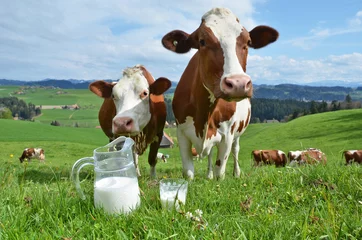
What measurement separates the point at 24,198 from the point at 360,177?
153 inches

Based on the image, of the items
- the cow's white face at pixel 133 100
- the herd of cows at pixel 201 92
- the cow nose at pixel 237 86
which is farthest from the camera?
the cow's white face at pixel 133 100

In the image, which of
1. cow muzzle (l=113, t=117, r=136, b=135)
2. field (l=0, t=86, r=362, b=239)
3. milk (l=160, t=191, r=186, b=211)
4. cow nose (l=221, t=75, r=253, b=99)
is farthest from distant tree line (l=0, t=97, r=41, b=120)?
milk (l=160, t=191, r=186, b=211)

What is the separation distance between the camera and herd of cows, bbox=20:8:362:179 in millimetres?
3623

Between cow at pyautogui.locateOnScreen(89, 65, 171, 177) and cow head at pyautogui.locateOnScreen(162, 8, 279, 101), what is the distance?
4.89ft

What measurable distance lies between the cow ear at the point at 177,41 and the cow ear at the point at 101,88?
5.67 ft

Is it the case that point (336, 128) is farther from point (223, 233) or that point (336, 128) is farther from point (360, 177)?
point (223, 233)

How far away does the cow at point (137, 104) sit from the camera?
4.95 meters

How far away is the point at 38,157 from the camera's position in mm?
20734

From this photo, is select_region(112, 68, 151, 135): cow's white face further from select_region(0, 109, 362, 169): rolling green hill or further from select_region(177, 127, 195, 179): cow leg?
select_region(0, 109, 362, 169): rolling green hill

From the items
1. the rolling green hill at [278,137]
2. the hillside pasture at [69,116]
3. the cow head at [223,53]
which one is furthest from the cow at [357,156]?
the hillside pasture at [69,116]

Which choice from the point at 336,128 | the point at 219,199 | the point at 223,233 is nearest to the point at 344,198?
the point at 219,199

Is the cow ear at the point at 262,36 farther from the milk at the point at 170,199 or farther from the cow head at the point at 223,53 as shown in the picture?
the milk at the point at 170,199

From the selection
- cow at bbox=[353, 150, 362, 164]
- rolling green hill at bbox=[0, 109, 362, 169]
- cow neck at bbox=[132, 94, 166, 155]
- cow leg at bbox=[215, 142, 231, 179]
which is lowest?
rolling green hill at bbox=[0, 109, 362, 169]

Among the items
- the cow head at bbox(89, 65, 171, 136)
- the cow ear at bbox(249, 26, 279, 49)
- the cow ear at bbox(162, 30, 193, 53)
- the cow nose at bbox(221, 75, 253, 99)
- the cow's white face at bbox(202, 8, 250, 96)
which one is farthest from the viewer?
the cow head at bbox(89, 65, 171, 136)
